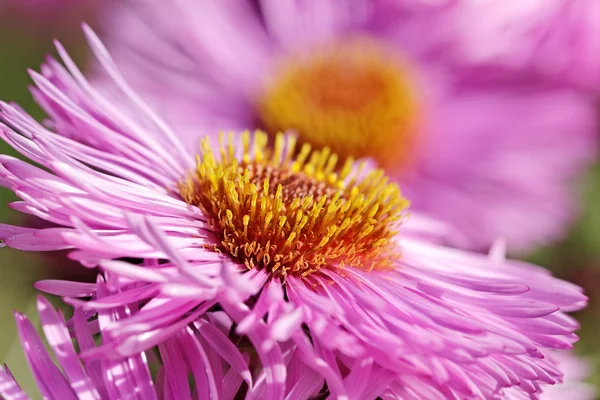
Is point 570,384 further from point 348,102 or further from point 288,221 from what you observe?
point 348,102

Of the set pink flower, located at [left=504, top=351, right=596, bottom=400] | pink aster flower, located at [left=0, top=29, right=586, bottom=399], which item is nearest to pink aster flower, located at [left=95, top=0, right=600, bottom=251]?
pink flower, located at [left=504, top=351, right=596, bottom=400]

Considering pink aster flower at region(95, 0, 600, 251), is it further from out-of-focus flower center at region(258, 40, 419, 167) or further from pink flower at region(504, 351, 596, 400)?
pink flower at region(504, 351, 596, 400)

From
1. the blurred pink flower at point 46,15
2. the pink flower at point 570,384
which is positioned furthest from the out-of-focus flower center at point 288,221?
the blurred pink flower at point 46,15

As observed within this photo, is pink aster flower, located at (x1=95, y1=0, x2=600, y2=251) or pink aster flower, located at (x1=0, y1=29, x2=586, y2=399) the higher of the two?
pink aster flower, located at (x1=95, y1=0, x2=600, y2=251)

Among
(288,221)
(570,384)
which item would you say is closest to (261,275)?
(288,221)

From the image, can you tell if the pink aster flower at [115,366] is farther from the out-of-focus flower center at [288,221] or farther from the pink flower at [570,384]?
the pink flower at [570,384]

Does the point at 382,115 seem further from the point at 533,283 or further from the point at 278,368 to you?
the point at 278,368
